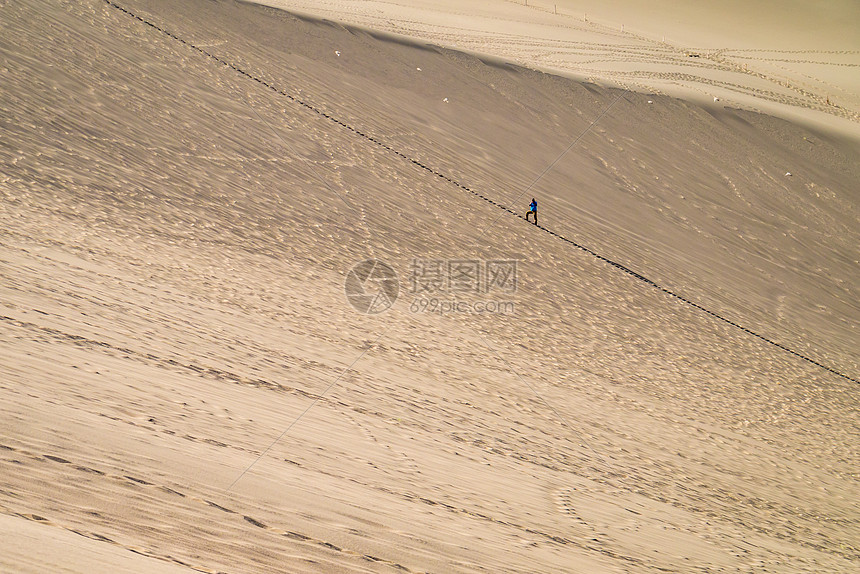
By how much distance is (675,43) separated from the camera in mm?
30547

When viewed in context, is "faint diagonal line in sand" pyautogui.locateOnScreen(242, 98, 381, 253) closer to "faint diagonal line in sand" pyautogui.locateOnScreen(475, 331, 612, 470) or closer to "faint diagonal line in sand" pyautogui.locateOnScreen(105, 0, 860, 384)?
"faint diagonal line in sand" pyautogui.locateOnScreen(105, 0, 860, 384)

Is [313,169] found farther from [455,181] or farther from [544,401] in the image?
[544,401]

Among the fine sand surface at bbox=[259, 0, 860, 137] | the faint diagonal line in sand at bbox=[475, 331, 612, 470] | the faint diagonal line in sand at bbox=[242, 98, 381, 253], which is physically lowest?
the faint diagonal line in sand at bbox=[475, 331, 612, 470]

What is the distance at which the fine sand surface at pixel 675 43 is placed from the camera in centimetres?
2097

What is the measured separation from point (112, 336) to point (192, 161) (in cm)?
560

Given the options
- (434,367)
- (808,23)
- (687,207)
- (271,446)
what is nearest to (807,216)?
(687,207)

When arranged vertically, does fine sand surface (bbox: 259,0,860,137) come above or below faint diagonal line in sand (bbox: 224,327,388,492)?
above

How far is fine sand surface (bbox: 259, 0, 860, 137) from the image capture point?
20969mm

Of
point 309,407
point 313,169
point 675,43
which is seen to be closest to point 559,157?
point 313,169

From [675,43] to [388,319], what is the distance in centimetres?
2668

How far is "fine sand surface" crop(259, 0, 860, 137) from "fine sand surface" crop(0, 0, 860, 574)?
3.18 metres

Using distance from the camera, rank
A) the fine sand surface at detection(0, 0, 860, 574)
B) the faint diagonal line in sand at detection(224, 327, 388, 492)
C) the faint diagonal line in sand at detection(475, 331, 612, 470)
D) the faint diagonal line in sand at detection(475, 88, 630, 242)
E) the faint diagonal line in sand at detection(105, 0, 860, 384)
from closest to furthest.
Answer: the fine sand surface at detection(0, 0, 860, 574)
the faint diagonal line in sand at detection(224, 327, 388, 492)
the faint diagonal line in sand at detection(475, 331, 612, 470)
the faint diagonal line in sand at detection(105, 0, 860, 384)
the faint diagonal line in sand at detection(475, 88, 630, 242)

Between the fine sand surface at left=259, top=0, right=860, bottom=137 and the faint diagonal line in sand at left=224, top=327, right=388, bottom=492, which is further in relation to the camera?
the fine sand surface at left=259, top=0, right=860, bottom=137

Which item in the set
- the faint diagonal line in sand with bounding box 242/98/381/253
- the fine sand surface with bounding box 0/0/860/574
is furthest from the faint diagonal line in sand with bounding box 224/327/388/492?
the faint diagonal line in sand with bounding box 242/98/381/253
